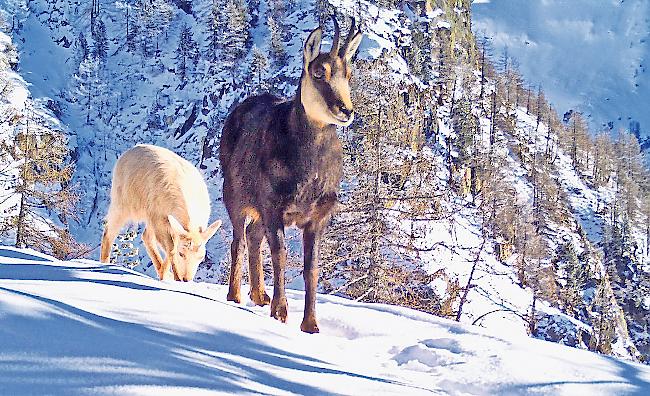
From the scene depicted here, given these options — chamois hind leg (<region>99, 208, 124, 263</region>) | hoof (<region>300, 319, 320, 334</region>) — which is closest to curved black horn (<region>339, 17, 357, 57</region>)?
hoof (<region>300, 319, 320, 334</region>)

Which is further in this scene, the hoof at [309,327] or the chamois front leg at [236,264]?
the chamois front leg at [236,264]

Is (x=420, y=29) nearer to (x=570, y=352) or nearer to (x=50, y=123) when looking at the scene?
(x=50, y=123)

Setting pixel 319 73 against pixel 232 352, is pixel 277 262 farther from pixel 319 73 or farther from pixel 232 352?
pixel 232 352

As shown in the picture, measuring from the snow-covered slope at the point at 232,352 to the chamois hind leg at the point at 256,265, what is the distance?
Answer: 1.05ft

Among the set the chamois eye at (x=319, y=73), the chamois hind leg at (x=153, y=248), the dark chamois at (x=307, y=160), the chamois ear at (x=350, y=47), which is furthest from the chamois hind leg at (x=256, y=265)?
the chamois hind leg at (x=153, y=248)

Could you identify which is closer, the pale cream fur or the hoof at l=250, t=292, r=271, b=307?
the hoof at l=250, t=292, r=271, b=307

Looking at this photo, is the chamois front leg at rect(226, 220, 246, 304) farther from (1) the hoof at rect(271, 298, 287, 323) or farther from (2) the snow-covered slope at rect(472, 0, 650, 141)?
(2) the snow-covered slope at rect(472, 0, 650, 141)

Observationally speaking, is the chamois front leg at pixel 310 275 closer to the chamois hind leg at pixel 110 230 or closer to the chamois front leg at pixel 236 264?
the chamois front leg at pixel 236 264

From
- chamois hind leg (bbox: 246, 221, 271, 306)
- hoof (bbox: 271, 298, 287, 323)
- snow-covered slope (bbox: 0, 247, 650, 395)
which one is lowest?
snow-covered slope (bbox: 0, 247, 650, 395)

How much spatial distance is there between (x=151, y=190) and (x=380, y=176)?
7960 mm

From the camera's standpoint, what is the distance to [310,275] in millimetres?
4930

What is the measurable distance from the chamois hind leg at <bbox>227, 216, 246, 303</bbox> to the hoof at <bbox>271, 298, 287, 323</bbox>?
3.20 feet

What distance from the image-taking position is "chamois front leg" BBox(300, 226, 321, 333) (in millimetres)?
4770

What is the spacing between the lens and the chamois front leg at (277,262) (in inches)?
191
